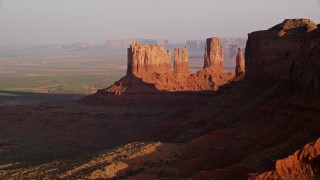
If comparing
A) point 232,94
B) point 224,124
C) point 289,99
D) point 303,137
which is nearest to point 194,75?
point 232,94

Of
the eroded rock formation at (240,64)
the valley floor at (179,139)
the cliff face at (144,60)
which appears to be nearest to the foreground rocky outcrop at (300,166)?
the valley floor at (179,139)

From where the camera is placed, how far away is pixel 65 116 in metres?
94.5

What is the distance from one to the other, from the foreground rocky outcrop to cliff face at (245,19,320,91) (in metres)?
11.0

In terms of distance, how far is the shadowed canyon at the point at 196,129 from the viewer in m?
41.4

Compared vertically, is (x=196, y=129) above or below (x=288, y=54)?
below

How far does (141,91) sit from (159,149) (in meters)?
44.4

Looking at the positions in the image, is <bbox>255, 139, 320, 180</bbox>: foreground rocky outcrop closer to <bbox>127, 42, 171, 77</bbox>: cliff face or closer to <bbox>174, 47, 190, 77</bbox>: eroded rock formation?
<bbox>127, 42, 171, 77</bbox>: cliff face

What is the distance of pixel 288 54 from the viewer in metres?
55.1

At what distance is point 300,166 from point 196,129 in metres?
26.4

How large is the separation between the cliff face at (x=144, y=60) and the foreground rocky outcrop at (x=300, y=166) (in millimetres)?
68128

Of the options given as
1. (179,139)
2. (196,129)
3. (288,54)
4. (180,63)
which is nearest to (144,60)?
(180,63)

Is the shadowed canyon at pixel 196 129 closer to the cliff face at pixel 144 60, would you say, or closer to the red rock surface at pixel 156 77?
the red rock surface at pixel 156 77

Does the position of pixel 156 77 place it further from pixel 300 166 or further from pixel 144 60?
pixel 300 166

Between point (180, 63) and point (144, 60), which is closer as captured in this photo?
point (144, 60)
